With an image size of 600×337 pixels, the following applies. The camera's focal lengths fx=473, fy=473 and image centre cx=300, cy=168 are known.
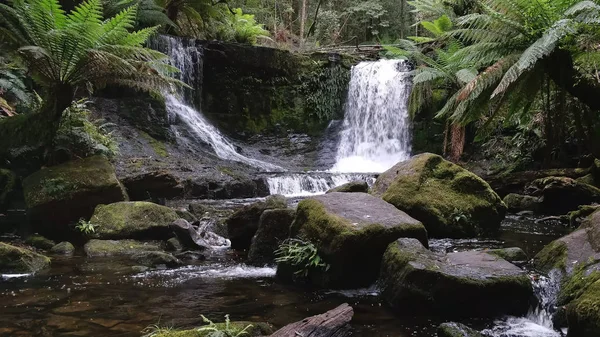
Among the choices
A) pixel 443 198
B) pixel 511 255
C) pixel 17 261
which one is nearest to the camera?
pixel 17 261

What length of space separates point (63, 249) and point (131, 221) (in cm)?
81

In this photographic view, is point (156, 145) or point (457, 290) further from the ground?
point (156, 145)

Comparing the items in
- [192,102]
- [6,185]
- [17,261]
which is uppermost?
[192,102]

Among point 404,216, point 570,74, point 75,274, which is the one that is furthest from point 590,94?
point 75,274

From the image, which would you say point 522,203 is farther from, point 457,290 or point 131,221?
point 131,221

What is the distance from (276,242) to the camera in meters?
4.88

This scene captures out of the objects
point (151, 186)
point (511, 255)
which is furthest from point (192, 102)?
point (511, 255)

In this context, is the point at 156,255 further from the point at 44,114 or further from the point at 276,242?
the point at 44,114

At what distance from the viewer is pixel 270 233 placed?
16.1 ft

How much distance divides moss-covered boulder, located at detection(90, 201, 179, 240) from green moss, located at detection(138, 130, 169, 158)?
4451mm

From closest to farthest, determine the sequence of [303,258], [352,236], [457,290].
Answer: [457,290] < [352,236] < [303,258]

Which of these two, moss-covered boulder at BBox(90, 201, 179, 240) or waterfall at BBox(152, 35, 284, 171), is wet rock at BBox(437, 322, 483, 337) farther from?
waterfall at BBox(152, 35, 284, 171)

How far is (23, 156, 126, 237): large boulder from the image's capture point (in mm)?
5723

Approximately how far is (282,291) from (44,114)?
4219mm
